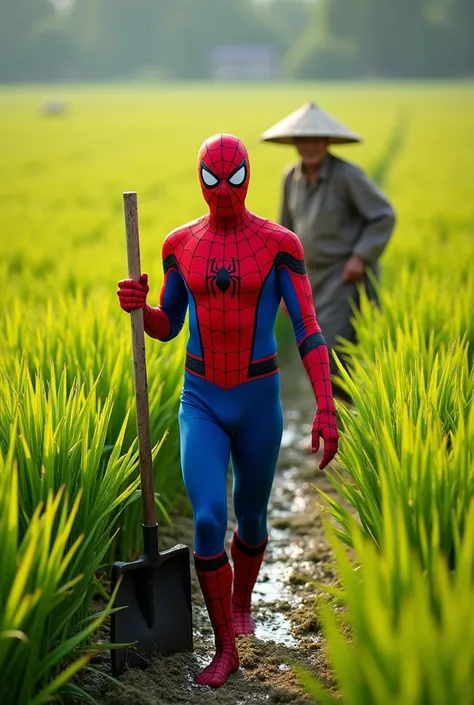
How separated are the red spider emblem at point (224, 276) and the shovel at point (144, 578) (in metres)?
0.21

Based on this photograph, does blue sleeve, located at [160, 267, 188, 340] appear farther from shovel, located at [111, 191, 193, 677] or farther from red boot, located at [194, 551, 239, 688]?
red boot, located at [194, 551, 239, 688]

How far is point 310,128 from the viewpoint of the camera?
413 centimetres

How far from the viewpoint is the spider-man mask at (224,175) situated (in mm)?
2625

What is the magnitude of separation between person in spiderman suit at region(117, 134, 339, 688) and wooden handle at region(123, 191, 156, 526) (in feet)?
0.18

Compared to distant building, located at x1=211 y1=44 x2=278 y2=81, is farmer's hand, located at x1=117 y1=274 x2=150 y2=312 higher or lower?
lower

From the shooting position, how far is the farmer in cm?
427

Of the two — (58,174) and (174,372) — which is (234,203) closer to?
(174,372)

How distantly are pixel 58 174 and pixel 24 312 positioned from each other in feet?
41.8

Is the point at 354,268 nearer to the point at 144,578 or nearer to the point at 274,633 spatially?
the point at 274,633

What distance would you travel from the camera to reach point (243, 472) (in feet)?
9.15

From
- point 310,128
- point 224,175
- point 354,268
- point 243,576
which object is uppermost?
point 310,128

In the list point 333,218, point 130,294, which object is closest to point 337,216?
point 333,218

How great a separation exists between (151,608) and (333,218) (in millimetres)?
2313

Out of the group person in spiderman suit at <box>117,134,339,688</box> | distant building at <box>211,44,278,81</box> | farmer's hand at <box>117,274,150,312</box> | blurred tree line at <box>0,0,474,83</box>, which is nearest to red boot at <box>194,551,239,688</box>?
person in spiderman suit at <box>117,134,339,688</box>
